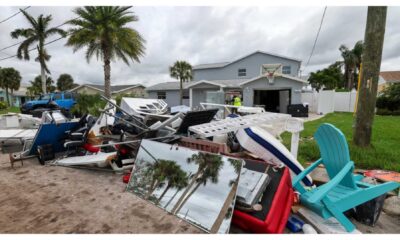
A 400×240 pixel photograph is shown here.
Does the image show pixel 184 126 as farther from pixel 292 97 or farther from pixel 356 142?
pixel 292 97

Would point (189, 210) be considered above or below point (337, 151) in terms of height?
below

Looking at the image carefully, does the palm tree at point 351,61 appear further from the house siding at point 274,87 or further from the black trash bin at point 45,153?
the black trash bin at point 45,153

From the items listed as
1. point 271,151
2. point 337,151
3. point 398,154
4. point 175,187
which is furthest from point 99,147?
point 398,154

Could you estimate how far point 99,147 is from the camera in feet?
14.1

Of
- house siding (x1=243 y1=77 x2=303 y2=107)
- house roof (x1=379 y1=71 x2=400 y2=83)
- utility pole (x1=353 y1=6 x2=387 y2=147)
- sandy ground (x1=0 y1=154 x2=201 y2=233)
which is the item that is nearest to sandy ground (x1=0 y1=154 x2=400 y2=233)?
sandy ground (x1=0 y1=154 x2=201 y2=233)

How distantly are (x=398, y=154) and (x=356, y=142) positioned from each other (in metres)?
0.73

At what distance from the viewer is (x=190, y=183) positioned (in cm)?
251

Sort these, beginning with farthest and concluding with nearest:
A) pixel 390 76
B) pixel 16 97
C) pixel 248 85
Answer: pixel 16 97, pixel 390 76, pixel 248 85

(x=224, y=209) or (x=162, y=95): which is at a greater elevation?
(x=162, y=95)

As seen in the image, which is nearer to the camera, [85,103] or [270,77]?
[85,103]

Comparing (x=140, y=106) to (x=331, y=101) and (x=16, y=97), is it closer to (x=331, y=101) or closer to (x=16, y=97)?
(x=331, y=101)

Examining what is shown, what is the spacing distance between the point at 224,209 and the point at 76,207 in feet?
5.87

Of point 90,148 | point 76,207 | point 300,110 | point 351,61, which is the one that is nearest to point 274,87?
point 300,110

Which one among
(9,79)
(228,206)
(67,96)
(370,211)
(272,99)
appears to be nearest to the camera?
(228,206)
